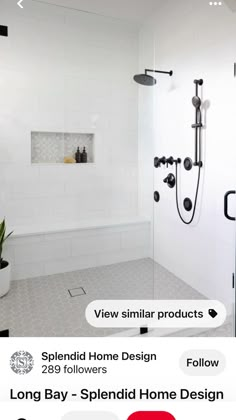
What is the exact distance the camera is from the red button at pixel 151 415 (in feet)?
3.99

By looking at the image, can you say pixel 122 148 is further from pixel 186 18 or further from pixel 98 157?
pixel 186 18

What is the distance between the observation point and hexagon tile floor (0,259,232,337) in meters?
1.85

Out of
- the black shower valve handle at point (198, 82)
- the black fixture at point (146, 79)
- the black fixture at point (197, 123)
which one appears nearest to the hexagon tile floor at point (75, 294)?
the black fixture at point (197, 123)

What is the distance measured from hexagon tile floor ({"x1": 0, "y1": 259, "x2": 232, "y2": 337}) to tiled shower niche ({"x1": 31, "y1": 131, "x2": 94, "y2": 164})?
93 cm

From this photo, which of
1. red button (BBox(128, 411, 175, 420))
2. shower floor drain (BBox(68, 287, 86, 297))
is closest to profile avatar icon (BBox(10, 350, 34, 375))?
red button (BBox(128, 411, 175, 420))

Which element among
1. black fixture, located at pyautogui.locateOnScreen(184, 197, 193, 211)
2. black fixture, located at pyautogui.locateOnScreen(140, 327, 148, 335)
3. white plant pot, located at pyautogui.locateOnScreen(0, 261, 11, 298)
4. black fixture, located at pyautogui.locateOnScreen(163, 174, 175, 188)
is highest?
black fixture, located at pyautogui.locateOnScreen(163, 174, 175, 188)

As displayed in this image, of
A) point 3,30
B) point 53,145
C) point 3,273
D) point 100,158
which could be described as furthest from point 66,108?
point 3,273

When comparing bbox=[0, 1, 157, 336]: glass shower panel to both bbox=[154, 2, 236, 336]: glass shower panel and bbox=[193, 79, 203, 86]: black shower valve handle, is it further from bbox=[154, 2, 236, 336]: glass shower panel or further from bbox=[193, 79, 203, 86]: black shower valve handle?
bbox=[193, 79, 203, 86]: black shower valve handle

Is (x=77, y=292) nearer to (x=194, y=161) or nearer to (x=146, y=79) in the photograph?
(x=194, y=161)

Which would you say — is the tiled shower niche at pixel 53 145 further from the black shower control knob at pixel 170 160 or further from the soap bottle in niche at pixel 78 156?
the black shower control knob at pixel 170 160

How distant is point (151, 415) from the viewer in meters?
1.23

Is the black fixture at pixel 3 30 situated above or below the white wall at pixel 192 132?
above

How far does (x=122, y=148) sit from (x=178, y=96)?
628 mm

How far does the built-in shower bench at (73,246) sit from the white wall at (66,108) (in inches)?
3.3
